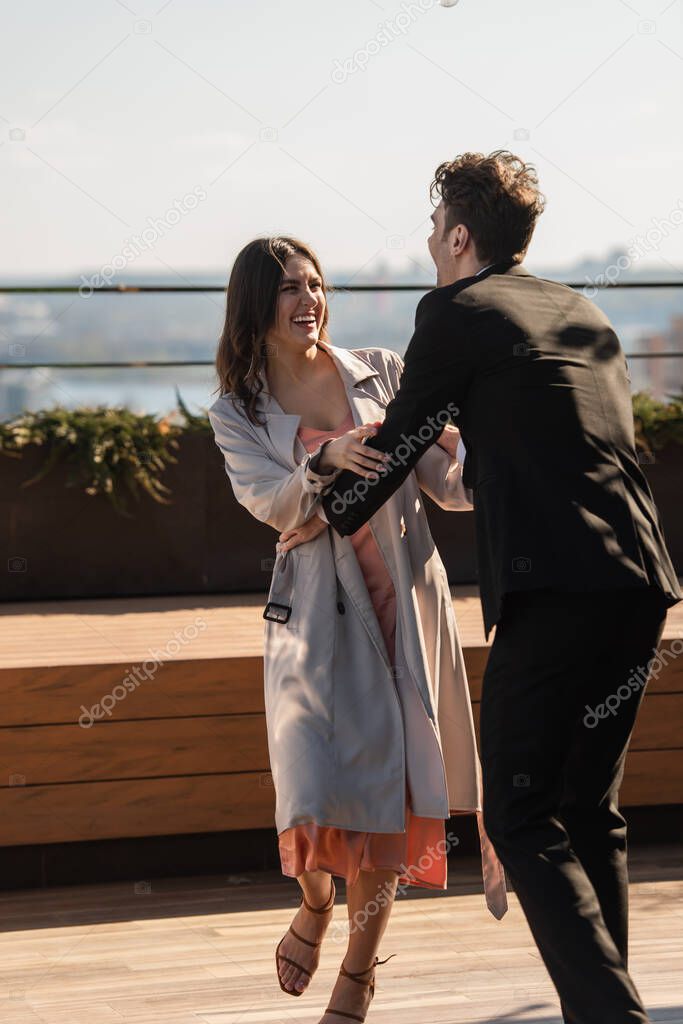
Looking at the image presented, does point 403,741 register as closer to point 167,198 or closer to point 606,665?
point 606,665

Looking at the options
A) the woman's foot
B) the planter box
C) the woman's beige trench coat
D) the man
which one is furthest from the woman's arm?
the planter box

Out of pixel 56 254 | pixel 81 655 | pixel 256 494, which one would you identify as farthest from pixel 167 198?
pixel 256 494

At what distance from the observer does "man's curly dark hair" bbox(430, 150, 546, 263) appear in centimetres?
213

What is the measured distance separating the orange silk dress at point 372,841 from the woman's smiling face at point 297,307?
0.62 feet

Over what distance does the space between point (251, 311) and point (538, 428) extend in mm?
816

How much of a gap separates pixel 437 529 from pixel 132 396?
1.35 meters

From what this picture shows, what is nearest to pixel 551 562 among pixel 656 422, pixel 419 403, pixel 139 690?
pixel 419 403

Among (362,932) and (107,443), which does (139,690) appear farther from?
(107,443)

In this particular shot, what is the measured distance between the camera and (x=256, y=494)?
2480 mm

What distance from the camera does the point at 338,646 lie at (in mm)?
2453

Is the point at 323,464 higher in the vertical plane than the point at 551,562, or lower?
higher

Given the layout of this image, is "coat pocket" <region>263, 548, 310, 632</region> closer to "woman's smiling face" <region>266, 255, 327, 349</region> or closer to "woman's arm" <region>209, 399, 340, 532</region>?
"woman's arm" <region>209, 399, 340, 532</region>

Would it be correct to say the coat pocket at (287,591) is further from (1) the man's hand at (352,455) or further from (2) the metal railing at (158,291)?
(2) the metal railing at (158,291)

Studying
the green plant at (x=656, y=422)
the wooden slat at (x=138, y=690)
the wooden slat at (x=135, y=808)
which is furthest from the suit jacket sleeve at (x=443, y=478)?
the green plant at (x=656, y=422)
